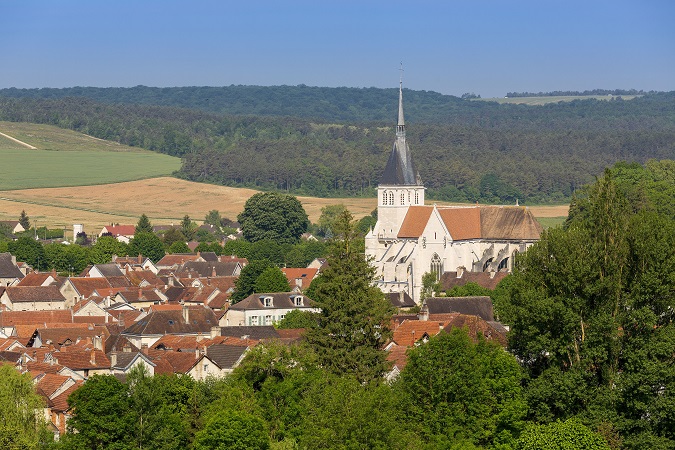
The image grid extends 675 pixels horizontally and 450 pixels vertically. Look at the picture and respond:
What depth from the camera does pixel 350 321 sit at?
5131 cm

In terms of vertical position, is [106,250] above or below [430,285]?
below

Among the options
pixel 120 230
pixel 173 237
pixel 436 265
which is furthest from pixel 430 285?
pixel 120 230

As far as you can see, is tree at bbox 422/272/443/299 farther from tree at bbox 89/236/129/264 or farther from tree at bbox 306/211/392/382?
tree at bbox 306/211/392/382

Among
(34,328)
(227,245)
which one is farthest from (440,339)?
(227,245)

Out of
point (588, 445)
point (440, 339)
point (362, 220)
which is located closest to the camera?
point (588, 445)

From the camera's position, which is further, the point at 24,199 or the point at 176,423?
the point at 24,199

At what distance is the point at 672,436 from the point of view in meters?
42.7

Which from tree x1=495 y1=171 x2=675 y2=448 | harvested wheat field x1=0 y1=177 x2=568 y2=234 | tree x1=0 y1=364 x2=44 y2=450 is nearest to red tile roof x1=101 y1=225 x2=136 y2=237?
harvested wheat field x1=0 y1=177 x2=568 y2=234

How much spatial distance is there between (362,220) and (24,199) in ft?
155

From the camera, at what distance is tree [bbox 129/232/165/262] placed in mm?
128500

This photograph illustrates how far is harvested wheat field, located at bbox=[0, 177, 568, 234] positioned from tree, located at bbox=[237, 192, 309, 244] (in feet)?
71.8

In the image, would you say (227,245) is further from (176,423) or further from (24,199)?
(176,423)

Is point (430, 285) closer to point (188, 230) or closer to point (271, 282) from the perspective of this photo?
point (271, 282)

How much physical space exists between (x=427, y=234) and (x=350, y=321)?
2095 inches
